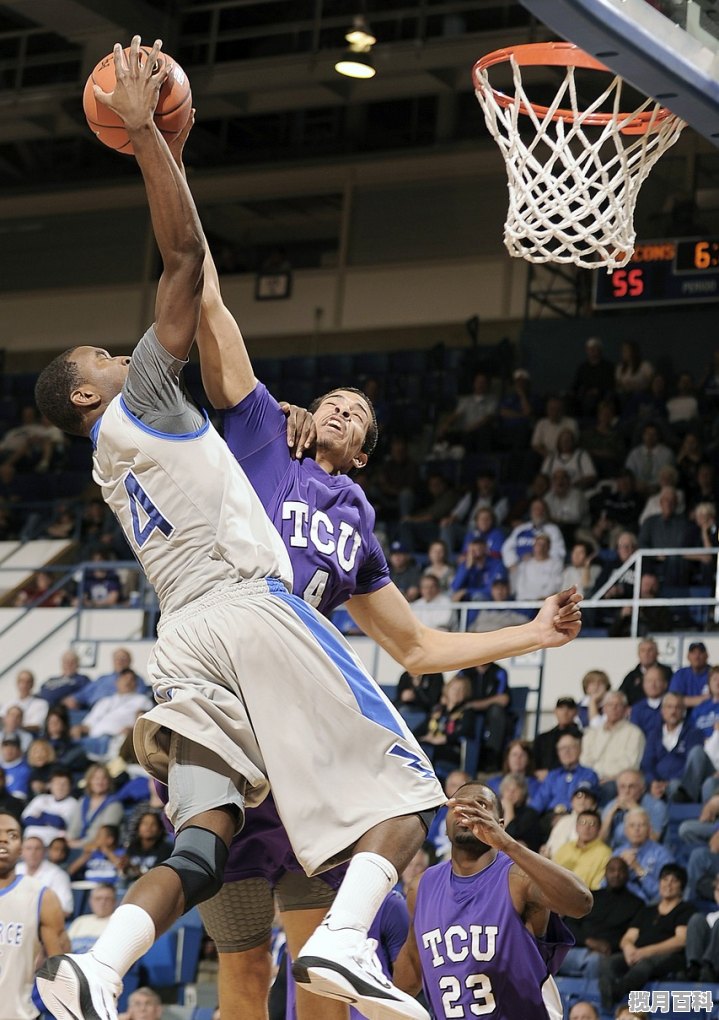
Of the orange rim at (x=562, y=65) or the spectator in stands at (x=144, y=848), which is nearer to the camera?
the orange rim at (x=562, y=65)

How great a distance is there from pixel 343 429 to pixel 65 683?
946cm

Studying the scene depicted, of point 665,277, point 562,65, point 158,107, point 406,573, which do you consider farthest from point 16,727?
point 158,107

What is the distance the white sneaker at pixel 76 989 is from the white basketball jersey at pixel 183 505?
3.05 ft

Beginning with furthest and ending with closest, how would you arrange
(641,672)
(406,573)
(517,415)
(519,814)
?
1. (517,415)
2. (406,573)
3. (641,672)
4. (519,814)

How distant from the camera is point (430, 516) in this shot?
46.2 feet

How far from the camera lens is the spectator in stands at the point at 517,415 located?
14.6 meters

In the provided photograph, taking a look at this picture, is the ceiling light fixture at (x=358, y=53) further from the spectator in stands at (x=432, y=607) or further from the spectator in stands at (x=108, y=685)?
the spectator in stands at (x=108, y=685)

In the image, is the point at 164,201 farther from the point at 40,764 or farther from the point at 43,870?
the point at 40,764

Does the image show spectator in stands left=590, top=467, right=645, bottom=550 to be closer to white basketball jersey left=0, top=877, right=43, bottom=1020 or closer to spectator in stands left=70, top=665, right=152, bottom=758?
spectator in stands left=70, top=665, right=152, bottom=758

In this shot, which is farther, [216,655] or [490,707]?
[490,707]

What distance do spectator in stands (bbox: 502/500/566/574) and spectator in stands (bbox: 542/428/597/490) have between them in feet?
2.21

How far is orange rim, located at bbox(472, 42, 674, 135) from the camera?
200 inches

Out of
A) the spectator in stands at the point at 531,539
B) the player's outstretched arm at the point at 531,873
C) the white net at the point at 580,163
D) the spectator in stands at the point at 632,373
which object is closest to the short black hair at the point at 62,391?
the player's outstretched arm at the point at 531,873

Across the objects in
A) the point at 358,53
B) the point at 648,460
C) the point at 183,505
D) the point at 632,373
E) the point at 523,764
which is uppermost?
the point at 358,53
